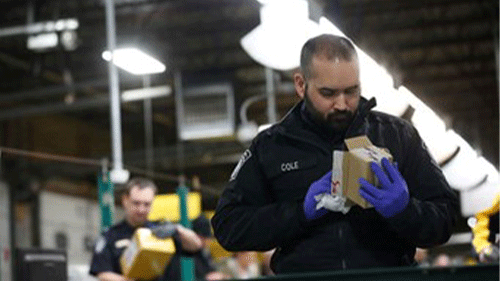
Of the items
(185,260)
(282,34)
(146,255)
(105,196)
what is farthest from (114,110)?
(282,34)

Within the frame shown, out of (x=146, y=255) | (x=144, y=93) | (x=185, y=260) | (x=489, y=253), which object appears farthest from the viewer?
(x=144, y=93)

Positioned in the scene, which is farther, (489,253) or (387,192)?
(489,253)

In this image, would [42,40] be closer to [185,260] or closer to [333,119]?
[185,260]

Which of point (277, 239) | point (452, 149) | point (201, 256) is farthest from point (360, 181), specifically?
point (201, 256)

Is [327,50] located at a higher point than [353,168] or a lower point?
higher

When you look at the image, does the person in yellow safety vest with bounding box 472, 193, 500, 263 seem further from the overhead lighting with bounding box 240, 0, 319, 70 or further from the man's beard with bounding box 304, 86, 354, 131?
the man's beard with bounding box 304, 86, 354, 131

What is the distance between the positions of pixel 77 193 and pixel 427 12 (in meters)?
9.23

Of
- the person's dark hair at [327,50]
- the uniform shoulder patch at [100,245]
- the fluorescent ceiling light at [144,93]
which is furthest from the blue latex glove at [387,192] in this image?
the fluorescent ceiling light at [144,93]

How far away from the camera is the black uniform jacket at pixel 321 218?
2949 millimetres

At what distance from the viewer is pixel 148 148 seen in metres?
19.9

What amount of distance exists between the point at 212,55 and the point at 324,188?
46.0ft

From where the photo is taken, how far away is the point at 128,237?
23.0 feet

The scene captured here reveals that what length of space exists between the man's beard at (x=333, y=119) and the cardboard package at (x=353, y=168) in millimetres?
92

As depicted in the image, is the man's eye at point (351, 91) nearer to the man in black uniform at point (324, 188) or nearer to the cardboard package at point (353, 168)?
the man in black uniform at point (324, 188)
